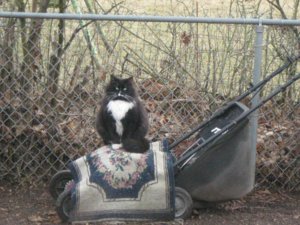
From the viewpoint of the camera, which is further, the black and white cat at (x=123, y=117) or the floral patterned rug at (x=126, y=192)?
the black and white cat at (x=123, y=117)

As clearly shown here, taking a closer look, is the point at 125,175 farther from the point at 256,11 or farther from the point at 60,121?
the point at 256,11

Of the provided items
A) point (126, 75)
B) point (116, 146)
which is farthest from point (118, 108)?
point (126, 75)

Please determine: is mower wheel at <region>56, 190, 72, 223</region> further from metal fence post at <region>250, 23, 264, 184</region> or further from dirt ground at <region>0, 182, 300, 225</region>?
metal fence post at <region>250, 23, 264, 184</region>

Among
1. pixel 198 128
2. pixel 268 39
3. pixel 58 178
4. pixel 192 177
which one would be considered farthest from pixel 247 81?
pixel 58 178

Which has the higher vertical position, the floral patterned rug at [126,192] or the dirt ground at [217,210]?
the floral patterned rug at [126,192]

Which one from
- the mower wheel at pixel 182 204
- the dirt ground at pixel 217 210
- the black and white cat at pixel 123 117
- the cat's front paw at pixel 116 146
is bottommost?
the dirt ground at pixel 217 210

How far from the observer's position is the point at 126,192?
4098mm

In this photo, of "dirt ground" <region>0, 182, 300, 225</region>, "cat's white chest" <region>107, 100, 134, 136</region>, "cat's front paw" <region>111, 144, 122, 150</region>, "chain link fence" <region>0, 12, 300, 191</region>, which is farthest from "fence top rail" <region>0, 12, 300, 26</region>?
"dirt ground" <region>0, 182, 300, 225</region>

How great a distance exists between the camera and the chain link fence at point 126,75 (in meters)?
4.64

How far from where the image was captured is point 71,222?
414cm

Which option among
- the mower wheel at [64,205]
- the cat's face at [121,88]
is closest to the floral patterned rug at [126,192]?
the mower wheel at [64,205]

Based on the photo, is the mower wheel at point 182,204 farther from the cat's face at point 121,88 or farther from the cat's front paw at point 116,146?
the cat's face at point 121,88

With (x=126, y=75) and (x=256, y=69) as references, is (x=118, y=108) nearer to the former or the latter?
(x=126, y=75)

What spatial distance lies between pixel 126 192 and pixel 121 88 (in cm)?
76
